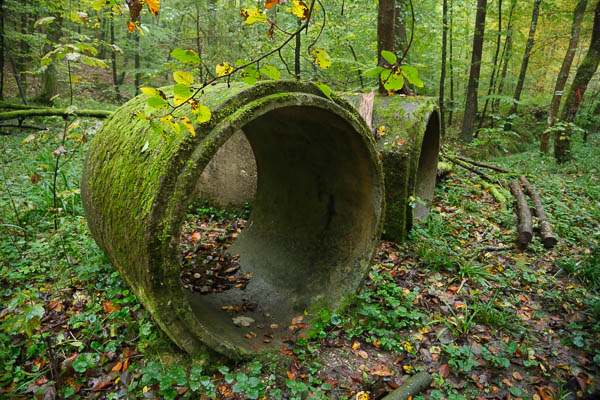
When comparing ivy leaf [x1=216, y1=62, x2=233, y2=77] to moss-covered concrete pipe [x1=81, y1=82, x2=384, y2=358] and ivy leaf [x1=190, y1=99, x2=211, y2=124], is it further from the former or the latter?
moss-covered concrete pipe [x1=81, y1=82, x2=384, y2=358]

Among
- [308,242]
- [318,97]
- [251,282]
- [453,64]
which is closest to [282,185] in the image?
[308,242]

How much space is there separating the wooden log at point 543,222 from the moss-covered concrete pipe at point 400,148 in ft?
5.42

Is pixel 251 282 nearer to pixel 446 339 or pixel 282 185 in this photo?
pixel 282 185

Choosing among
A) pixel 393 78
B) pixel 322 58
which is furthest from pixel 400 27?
pixel 393 78

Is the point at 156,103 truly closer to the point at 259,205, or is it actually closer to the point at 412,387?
the point at 412,387

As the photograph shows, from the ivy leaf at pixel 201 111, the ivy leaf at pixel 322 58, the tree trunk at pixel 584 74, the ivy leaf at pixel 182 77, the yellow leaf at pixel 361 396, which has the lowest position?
the yellow leaf at pixel 361 396

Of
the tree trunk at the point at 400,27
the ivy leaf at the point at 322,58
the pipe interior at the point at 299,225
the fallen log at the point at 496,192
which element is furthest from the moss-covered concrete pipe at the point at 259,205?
the tree trunk at the point at 400,27

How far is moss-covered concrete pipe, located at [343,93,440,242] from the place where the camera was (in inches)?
161

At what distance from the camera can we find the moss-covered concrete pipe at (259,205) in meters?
2.00

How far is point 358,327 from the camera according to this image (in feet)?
9.77

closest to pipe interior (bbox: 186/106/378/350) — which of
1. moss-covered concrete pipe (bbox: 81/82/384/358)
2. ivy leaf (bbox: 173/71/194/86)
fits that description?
moss-covered concrete pipe (bbox: 81/82/384/358)

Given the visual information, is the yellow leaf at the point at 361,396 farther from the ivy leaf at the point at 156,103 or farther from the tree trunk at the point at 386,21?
the tree trunk at the point at 386,21

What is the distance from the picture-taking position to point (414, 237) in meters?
4.44

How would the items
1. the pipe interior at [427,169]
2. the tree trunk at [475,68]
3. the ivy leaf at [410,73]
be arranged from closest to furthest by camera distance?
1. the ivy leaf at [410,73]
2. the pipe interior at [427,169]
3. the tree trunk at [475,68]
